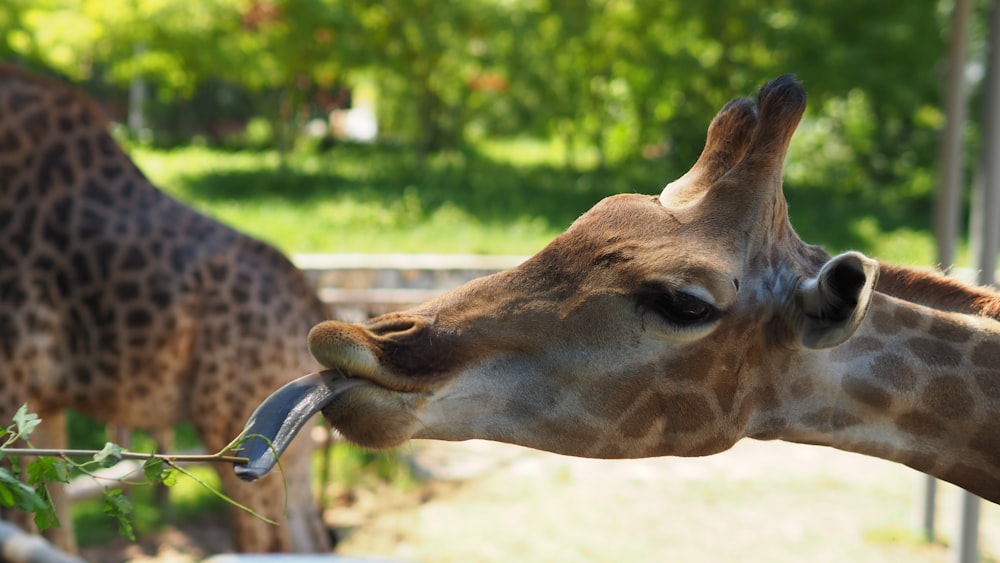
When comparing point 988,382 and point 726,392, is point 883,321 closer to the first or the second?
point 988,382

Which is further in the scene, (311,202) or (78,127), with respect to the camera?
(311,202)

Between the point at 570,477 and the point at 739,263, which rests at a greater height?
the point at 739,263

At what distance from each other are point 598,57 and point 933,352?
1341cm

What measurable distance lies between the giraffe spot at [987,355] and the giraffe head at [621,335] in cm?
42

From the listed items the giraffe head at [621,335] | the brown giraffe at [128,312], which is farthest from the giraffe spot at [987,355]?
the brown giraffe at [128,312]

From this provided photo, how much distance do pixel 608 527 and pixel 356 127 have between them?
2524 centimetres

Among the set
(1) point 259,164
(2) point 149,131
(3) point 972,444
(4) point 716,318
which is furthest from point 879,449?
(2) point 149,131

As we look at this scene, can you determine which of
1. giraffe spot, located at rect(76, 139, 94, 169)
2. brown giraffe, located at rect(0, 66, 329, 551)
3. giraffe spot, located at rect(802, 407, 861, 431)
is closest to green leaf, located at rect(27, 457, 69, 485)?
giraffe spot, located at rect(802, 407, 861, 431)

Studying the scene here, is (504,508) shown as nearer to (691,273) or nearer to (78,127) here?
(78,127)

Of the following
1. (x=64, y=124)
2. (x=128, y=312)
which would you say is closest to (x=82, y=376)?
(x=128, y=312)

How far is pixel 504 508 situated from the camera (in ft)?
21.7

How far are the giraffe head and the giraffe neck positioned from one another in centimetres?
10

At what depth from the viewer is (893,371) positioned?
2232 mm

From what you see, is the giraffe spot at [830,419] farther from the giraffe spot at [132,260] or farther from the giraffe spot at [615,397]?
the giraffe spot at [132,260]
